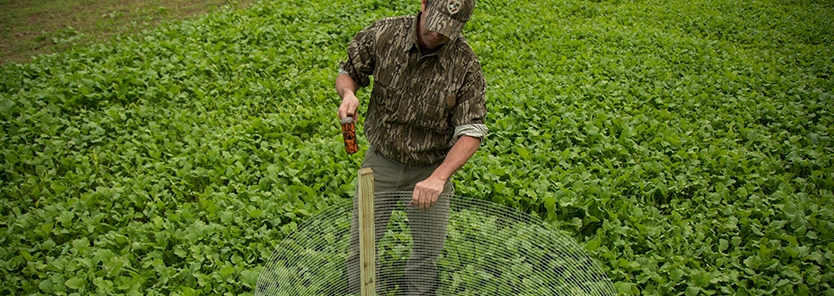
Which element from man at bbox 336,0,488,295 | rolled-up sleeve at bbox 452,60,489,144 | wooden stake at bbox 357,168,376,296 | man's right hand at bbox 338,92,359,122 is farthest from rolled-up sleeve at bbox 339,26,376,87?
wooden stake at bbox 357,168,376,296

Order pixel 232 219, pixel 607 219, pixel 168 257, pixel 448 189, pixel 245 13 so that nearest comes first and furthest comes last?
1. pixel 448 189
2. pixel 168 257
3. pixel 232 219
4. pixel 607 219
5. pixel 245 13

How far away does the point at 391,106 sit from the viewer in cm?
253

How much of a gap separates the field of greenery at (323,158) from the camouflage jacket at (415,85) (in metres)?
1.26

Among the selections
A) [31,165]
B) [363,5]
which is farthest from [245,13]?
[31,165]

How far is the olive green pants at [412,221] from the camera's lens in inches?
106

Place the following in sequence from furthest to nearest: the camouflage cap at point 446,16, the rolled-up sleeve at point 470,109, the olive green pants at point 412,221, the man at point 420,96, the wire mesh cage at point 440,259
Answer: the wire mesh cage at point 440,259 → the olive green pants at point 412,221 → the rolled-up sleeve at point 470,109 → the man at point 420,96 → the camouflage cap at point 446,16

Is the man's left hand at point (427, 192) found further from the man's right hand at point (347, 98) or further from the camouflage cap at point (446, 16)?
the camouflage cap at point (446, 16)

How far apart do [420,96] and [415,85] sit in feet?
0.18

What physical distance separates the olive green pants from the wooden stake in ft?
1.18

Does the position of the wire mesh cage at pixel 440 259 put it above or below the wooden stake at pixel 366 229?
below

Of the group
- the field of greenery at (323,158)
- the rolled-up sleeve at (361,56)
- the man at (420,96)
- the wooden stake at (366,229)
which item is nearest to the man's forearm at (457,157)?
the man at (420,96)

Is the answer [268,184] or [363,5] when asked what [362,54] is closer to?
[268,184]

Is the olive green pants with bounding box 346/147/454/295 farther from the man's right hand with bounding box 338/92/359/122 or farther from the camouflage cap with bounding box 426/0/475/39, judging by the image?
the camouflage cap with bounding box 426/0/475/39

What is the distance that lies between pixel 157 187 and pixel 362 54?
2.16 meters
